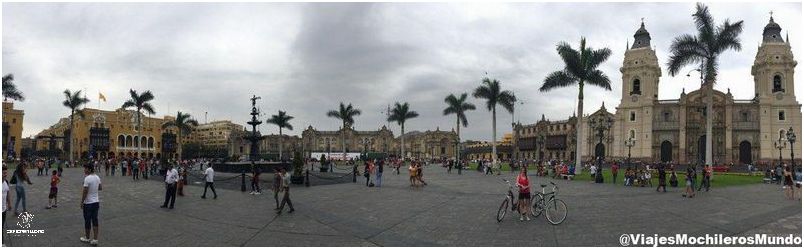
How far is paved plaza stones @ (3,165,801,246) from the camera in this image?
9211mm

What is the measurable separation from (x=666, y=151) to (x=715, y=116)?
7.43 meters

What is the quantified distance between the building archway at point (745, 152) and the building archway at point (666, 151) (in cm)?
786

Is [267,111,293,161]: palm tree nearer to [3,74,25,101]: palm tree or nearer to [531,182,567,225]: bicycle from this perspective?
[3,74,25,101]: palm tree

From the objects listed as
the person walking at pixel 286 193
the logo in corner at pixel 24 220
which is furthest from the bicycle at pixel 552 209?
the logo in corner at pixel 24 220

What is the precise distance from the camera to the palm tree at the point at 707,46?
88.9 ft

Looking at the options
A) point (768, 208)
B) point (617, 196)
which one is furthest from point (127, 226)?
point (768, 208)

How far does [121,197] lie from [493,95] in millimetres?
35936

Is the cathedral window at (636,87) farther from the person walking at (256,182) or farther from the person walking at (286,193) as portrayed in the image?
the person walking at (286,193)

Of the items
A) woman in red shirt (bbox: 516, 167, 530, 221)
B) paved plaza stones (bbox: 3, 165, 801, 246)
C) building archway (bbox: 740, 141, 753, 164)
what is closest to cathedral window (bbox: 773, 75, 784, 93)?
building archway (bbox: 740, 141, 753, 164)

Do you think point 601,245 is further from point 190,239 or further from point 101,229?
point 101,229

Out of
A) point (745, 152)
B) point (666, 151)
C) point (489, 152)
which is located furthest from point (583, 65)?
point (489, 152)

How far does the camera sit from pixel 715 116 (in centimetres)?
6372

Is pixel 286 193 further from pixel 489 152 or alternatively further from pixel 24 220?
pixel 489 152

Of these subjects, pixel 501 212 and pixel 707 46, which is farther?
pixel 707 46
